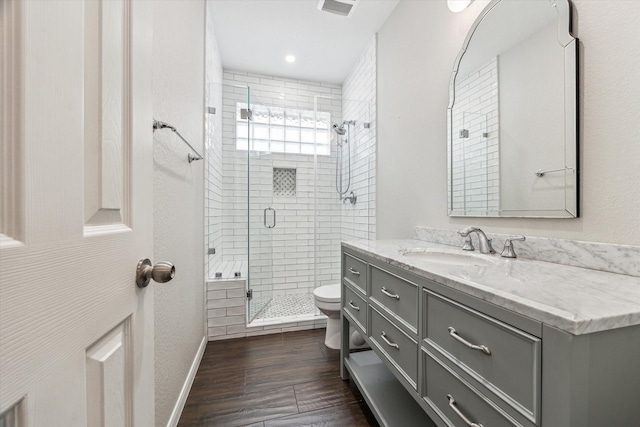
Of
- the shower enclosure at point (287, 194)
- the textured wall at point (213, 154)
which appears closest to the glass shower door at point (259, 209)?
the shower enclosure at point (287, 194)

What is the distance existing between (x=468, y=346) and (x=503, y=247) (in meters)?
0.68

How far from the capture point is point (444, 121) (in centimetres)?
166

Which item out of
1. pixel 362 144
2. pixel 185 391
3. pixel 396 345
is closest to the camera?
pixel 396 345

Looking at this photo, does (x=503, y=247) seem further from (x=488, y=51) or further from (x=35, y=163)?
(x=35, y=163)

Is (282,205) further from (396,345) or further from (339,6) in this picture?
(396,345)

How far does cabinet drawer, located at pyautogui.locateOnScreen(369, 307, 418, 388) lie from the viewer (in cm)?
97

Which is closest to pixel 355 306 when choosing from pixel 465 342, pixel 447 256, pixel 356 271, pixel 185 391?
pixel 356 271

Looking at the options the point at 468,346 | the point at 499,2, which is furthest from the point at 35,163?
the point at 499,2

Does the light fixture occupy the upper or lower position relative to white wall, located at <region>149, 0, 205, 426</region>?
upper

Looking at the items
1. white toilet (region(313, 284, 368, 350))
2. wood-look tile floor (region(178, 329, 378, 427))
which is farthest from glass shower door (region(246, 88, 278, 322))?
white toilet (region(313, 284, 368, 350))

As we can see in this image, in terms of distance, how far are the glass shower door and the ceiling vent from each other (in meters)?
0.96

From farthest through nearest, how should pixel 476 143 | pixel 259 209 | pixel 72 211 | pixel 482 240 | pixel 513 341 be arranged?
pixel 259 209, pixel 476 143, pixel 482 240, pixel 513 341, pixel 72 211

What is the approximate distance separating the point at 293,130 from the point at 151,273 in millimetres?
2768

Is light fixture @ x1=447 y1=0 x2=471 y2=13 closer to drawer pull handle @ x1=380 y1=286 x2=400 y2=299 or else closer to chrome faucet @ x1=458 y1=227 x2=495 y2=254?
chrome faucet @ x1=458 y1=227 x2=495 y2=254
